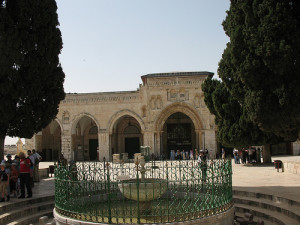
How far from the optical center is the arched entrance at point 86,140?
1153 inches

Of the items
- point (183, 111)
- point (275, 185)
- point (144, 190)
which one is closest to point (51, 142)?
point (183, 111)

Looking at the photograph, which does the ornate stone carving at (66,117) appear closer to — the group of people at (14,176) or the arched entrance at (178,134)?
the arched entrance at (178,134)

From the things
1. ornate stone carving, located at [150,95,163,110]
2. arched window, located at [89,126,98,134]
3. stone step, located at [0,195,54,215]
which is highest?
ornate stone carving, located at [150,95,163,110]

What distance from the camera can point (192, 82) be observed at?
1006 inches

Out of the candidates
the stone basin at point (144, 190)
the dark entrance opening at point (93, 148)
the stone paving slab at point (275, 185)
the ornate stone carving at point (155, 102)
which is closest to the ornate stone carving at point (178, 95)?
the ornate stone carving at point (155, 102)

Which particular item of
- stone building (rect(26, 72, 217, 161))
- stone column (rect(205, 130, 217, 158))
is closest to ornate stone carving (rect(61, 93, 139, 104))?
stone building (rect(26, 72, 217, 161))

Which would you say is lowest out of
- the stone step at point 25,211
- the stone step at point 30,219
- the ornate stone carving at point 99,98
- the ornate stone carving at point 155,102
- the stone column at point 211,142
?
the stone step at point 30,219

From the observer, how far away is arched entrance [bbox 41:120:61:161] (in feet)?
98.3

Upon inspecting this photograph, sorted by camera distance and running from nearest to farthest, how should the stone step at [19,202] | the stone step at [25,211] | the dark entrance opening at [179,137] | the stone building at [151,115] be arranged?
1. the stone step at [25,211]
2. the stone step at [19,202]
3. the stone building at [151,115]
4. the dark entrance opening at [179,137]

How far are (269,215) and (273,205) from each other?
434 millimetres

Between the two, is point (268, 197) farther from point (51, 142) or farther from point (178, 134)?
point (51, 142)

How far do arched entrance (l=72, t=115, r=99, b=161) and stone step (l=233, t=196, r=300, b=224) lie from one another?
21109 mm

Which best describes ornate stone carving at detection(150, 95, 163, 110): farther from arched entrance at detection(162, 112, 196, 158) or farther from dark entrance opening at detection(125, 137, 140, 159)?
dark entrance opening at detection(125, 137, 140, 159)

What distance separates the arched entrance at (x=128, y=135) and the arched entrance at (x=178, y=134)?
2405 millimetres
